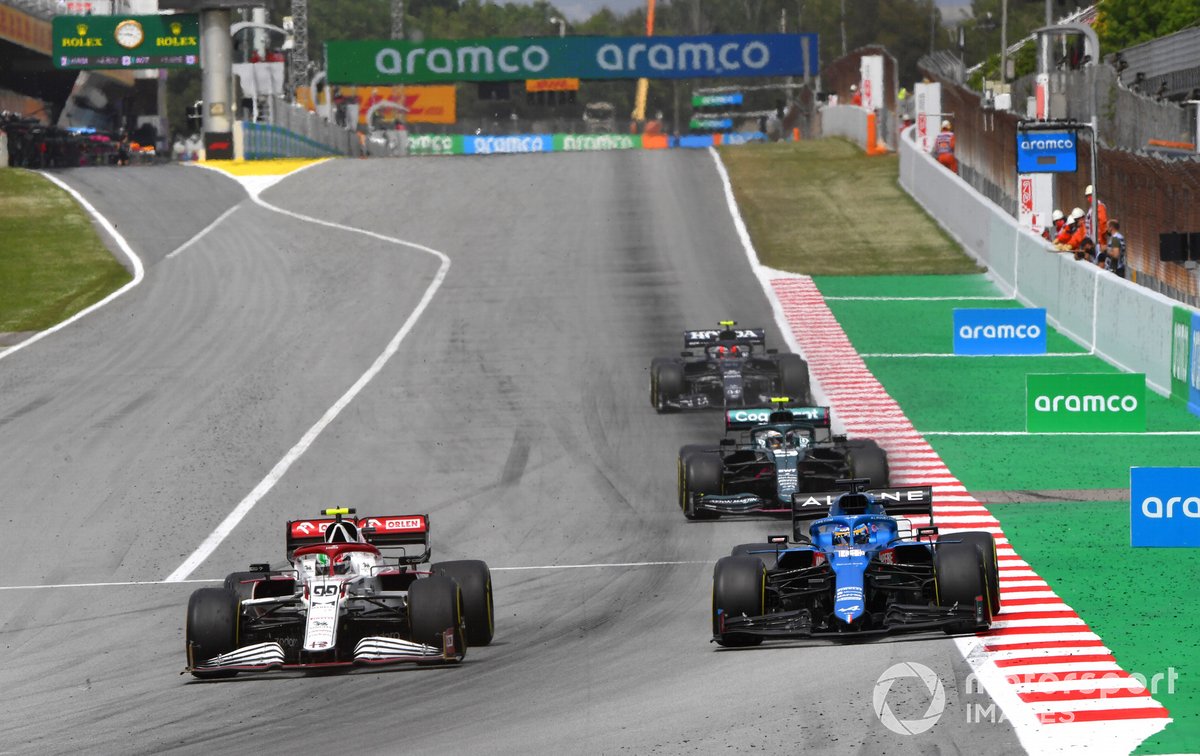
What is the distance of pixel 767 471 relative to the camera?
20.5 meters

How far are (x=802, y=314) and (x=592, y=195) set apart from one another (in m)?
19.1

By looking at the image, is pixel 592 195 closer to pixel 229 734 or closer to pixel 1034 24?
pixel 229 734

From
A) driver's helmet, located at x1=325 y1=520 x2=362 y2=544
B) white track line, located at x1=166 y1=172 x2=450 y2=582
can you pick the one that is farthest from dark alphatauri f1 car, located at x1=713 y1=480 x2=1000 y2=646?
white track line, located at x1=166 y1=172 x2=450 y2=582

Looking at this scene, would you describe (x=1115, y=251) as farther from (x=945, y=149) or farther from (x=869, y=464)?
(x=945, y=149)

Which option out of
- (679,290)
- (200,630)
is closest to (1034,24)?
(679,290)

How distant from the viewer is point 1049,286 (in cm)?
3512

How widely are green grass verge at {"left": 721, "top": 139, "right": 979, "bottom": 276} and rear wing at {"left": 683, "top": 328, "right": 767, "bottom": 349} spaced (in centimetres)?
1350

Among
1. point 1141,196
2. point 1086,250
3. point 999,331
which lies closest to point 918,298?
point 1086,250

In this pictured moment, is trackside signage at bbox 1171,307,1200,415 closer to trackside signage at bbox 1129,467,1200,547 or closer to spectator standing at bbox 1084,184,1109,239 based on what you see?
spectator standing at bbox 1084,184,1109,239

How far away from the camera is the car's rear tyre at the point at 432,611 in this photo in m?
13.9

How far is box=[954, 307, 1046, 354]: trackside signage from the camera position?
30.9 m

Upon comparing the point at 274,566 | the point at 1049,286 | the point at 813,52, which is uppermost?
the point at 813,52

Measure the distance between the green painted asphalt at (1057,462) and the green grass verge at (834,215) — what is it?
1.88 meters

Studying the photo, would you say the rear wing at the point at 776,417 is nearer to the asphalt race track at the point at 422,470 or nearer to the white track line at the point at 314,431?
the asphalt race track at the point at 422,470
